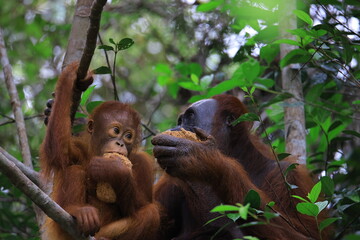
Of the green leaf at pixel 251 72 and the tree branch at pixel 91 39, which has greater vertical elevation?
the tree branch at pixel 91 39

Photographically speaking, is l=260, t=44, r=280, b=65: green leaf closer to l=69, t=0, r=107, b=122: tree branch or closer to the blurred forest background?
the blurred forest background

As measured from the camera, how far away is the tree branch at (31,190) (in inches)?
117

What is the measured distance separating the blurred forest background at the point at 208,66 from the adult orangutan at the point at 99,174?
1109 millimetres

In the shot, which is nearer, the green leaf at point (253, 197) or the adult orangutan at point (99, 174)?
the green leaf at point (253, 197)

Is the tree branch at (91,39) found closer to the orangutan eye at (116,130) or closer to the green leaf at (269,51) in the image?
the orangutan eye at (116,130)

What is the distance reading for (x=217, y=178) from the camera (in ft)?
13.8

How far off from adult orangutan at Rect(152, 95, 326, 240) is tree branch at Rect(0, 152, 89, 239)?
112 centimetres

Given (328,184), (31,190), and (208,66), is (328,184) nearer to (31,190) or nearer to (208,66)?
(31,190)

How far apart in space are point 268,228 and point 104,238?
1.26 m

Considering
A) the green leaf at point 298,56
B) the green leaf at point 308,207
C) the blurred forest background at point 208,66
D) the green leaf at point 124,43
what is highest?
the green leaf at point 124,43

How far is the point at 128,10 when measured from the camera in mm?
9188

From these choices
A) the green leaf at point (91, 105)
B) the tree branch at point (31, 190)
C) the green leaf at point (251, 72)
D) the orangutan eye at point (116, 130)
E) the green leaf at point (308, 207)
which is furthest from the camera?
the green leaf at point (251, 72)

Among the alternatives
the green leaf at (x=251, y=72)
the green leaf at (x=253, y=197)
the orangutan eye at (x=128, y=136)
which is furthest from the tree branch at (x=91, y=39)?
the green leaf at (x=251, y=72)

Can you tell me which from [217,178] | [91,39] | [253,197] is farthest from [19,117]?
[253,197]
